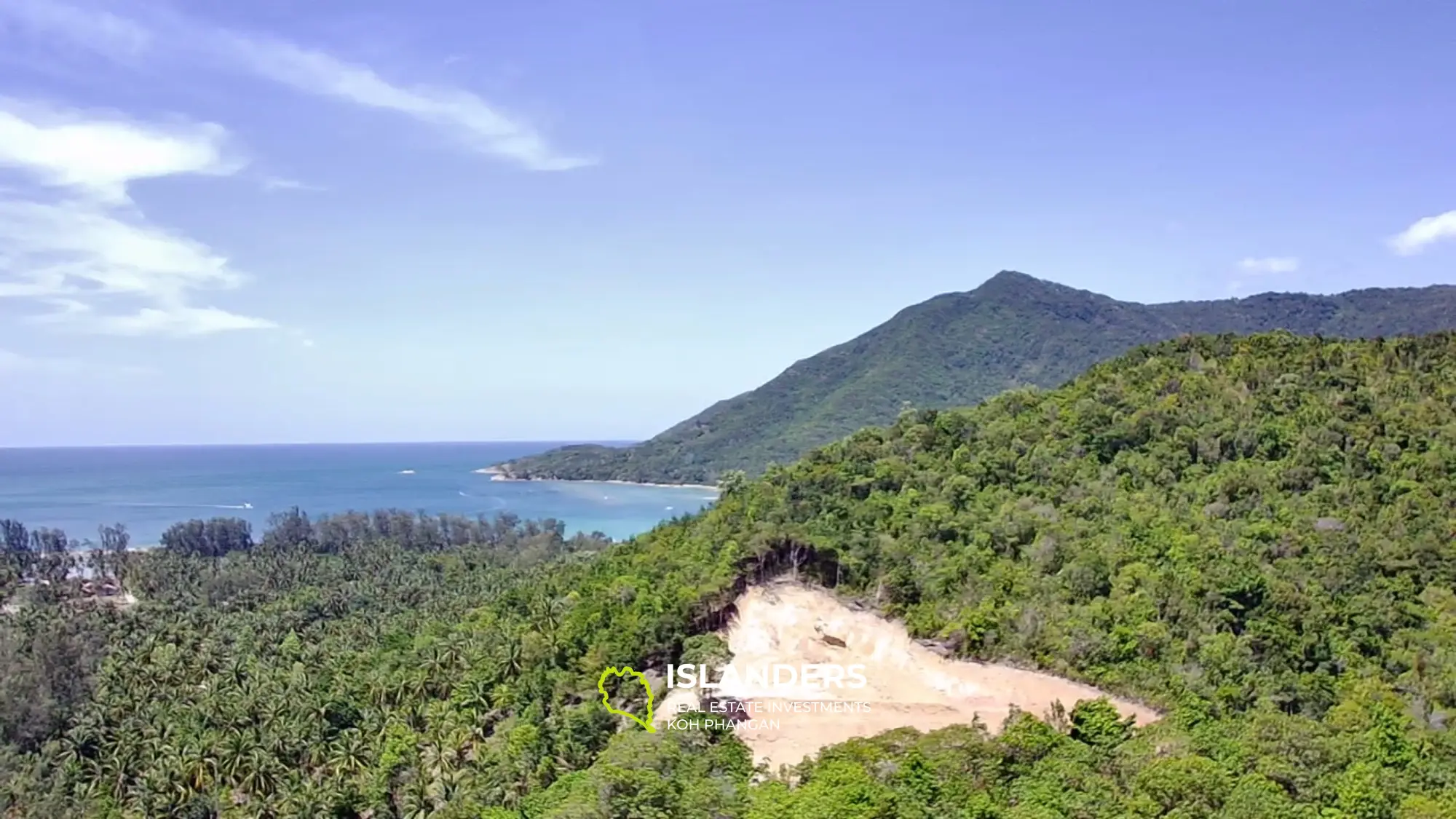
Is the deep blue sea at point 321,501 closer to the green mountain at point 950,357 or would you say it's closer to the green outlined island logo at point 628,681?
the green mountain at point 950,357

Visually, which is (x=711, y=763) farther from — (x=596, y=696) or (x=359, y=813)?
(x=359, y=813)

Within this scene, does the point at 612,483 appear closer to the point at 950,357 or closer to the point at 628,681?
the point at 950,357

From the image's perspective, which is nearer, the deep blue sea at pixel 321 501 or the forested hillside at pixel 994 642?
the forested hillside at pixel 994 642

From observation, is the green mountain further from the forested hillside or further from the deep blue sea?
the forested hillside

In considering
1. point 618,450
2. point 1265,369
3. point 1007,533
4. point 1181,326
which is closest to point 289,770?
point 1007,533

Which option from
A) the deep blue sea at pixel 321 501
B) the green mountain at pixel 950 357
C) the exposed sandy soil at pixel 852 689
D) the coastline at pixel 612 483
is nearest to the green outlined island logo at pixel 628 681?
the exposed sandy soil at pixel 852 689

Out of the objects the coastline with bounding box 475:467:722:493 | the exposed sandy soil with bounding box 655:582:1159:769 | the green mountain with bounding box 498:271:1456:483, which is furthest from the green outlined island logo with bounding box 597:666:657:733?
the green mountain with bounding box 498:271:1456:483
